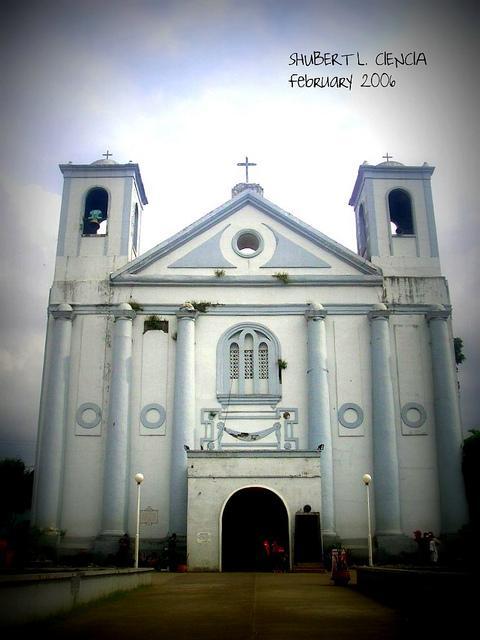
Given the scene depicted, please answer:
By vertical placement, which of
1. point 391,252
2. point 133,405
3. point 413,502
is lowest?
point 413,502

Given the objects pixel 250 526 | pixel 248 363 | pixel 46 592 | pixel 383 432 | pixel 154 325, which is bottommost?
pixel 46 592

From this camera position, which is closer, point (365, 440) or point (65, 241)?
point (365, 440)

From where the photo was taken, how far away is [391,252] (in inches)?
1130

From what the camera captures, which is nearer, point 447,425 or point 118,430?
point 118,430

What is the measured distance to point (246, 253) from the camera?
2830cm

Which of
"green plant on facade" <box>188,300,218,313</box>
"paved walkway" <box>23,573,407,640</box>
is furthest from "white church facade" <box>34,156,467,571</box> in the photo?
"paved walkway" <box>23,573,407,640</box>

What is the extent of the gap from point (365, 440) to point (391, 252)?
8125mm

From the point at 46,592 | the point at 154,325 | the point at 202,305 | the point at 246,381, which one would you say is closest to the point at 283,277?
the point at 202,305

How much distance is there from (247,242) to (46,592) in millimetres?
22161

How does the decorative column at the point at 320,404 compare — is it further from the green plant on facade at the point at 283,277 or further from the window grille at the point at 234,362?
the window grille at the point at 234,362

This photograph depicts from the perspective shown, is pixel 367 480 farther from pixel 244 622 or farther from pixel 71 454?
pixel 244 622

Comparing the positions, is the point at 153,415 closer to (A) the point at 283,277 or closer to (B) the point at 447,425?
(A) the point at 283,277

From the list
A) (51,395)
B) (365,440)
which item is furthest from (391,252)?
(51,395)

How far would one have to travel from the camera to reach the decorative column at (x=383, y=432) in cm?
2459
